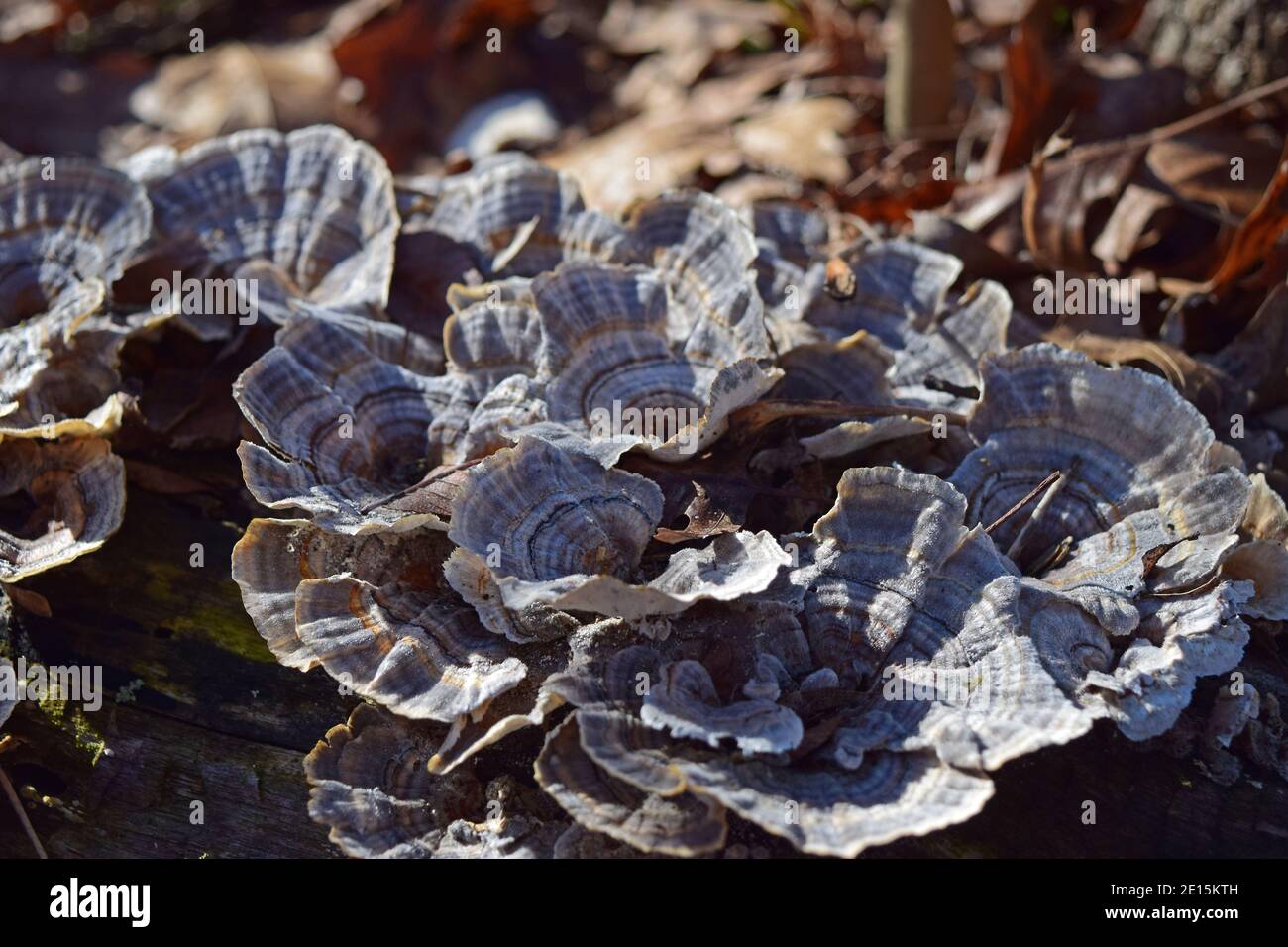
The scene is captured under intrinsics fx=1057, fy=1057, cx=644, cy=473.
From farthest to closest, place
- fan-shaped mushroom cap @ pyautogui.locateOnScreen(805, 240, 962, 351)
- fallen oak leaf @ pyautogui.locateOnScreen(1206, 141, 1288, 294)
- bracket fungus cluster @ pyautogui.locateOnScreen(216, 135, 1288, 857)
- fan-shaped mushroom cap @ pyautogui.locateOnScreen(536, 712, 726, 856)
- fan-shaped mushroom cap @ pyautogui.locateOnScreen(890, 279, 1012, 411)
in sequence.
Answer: fallen oak leaf @ pyautogui.locateOnScreen(1206, 141, 1288, 294)
fan-shaped mushroom cap @ pyautogui.locateOnScreen(805, 240, 962, 351)
fan-shaped mushroom cap @ pyautogui.locateOnScreen(890, 279, 1012, 411)
bracket fungus cluster @ pyautogui.locateOnScreen(216, 135, 1288, 857)
fan-shaped mushroom cap @ pyautogui.locateOnScreen(536, 712, 726, 856)

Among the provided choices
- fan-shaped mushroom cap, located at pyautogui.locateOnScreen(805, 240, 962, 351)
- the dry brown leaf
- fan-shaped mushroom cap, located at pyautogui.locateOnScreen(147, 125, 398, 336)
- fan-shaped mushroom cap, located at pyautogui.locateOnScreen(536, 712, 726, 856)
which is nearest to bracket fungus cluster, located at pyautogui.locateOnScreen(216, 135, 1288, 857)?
fan-shaped mushroom cap, located at pyautogui.locateOnScreen(536, 712, 726, 856)

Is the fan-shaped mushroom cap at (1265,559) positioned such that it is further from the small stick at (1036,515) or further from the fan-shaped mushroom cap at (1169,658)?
the small stick at (1036,515)

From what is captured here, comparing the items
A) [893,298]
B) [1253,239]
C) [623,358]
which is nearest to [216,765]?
[623,358]

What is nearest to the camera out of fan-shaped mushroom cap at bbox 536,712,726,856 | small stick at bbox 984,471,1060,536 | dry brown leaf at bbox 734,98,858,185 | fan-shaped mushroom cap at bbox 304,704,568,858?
fan-shaped mushroom cap at bbox 536,712,726,856

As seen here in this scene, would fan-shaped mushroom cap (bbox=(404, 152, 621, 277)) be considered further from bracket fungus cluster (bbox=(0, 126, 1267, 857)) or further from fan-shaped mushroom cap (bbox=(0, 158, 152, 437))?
fan-shaped mushroom cap (bbox=(0, 158, 152, 437))

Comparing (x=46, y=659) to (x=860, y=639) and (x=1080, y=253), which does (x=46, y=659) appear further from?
(x=1080, y=253)

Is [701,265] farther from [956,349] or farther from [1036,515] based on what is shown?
[1036,515]

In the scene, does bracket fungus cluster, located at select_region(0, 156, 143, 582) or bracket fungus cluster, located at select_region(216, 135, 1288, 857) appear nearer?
bracket fungus cluster, located at select_region(216, 135, 1288, 857)
